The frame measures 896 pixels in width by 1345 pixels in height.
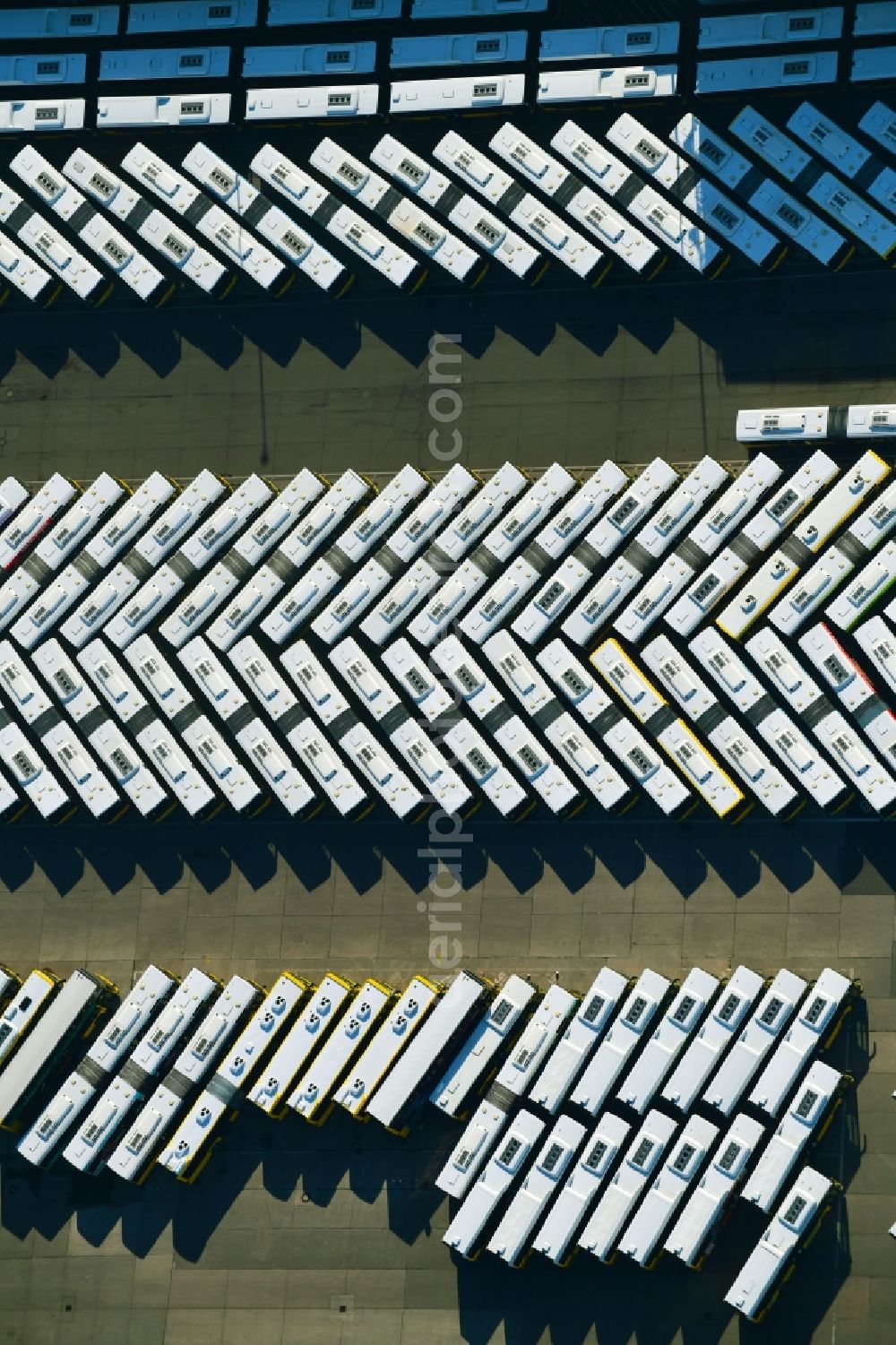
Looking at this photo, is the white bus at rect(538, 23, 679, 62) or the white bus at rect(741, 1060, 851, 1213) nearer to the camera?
the white bus at rect(741, 1060, 851, 1213)

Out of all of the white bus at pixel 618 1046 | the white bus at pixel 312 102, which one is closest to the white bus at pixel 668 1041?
the white bus at pixel 618 1046

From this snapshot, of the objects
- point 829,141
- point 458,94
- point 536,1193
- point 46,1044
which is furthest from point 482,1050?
point 458,94

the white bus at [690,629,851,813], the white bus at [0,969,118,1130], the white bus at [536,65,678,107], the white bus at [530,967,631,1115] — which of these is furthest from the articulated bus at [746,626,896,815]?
the white bus at [0,969,118,1130]

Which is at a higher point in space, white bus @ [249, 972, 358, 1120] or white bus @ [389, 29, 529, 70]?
white bus @ [389, 29, 529, 70]

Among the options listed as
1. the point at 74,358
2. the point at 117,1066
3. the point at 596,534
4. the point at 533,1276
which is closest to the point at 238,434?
the point at 74,358

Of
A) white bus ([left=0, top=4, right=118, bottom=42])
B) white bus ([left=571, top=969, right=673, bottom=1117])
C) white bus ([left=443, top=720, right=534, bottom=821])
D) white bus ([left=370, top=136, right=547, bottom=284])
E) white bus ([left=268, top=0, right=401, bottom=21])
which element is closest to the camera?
white bus ([left=571, top=969, right=673, bottom=1117])

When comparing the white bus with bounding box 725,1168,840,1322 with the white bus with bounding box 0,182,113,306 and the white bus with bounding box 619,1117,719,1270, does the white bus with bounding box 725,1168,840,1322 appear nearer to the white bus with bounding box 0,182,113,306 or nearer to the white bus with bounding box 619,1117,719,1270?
the white bus with bounding box 619,1117,719,1270
